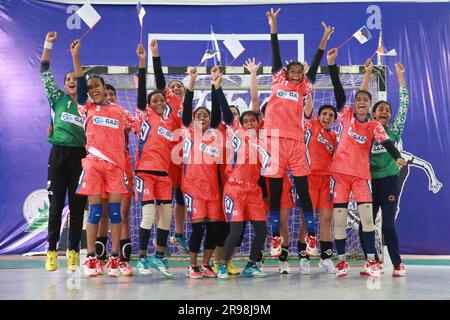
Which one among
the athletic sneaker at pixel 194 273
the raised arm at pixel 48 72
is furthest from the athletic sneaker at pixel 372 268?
the raised arm at pixel 48 72

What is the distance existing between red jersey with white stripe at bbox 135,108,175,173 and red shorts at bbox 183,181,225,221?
0.96 ft

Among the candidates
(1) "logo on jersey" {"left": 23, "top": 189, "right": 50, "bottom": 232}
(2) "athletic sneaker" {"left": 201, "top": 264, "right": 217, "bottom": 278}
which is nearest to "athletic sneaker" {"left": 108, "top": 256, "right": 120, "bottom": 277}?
(2) "athletic sneaker" {"left": 201, "top": 264, "right": 217, "bottom": 278}

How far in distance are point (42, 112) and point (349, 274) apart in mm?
4559

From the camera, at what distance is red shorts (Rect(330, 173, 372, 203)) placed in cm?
474

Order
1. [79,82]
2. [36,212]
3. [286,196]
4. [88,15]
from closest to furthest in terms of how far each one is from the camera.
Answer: [79,82] < [88,15] < [286,196] < [36,212]

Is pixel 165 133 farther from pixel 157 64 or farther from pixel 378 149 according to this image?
pixel 378 149

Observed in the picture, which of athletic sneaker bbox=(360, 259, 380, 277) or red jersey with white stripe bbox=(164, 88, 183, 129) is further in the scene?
red jersey with white stripe bbox=(164, 88, 183, 129)

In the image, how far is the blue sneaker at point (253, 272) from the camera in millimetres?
4730

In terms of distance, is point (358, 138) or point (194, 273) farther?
point (358, 138)

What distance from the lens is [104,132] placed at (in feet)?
15.2

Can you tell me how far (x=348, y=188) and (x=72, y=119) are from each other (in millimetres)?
2517

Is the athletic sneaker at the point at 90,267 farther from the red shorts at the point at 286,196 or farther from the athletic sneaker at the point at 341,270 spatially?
the athletic sneaker at the point at 341,270

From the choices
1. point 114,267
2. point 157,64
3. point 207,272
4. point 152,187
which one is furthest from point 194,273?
point 157,64

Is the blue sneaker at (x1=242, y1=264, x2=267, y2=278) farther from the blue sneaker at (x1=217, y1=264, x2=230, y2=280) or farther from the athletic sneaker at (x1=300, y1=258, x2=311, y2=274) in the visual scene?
the athletic sneaker at (x1=300, y1=258, x2=311, y2=274)
